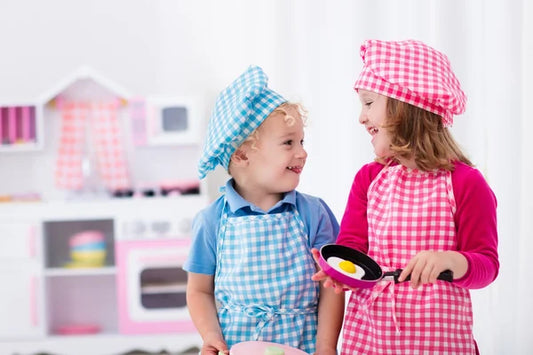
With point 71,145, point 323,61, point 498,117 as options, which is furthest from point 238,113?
point 71,145

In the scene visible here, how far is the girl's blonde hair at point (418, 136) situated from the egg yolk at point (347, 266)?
0.22 m

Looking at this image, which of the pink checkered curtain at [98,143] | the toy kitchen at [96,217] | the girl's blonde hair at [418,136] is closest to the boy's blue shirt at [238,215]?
the girl's blonde hair at [418,136]

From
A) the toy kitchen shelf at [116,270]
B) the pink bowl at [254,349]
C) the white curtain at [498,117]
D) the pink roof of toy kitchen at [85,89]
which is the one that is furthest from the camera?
the pink roof of toy kitchen at [85,89]

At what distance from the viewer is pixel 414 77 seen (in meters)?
1.17

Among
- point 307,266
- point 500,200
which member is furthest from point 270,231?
point 500,200

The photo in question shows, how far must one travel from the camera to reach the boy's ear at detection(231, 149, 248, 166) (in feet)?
4.36

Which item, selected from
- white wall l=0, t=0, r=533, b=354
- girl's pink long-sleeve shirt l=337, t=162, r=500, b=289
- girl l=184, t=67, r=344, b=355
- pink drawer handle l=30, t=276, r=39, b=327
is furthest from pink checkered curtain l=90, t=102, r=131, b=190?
girl's pink long-sleeve shirt l=337, t=162, r=500, b=289

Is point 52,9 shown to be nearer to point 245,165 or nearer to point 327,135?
point 327,135

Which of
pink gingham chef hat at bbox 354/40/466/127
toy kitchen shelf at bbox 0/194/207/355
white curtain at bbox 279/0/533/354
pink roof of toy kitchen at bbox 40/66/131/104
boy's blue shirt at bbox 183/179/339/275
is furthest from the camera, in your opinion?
pink roof of toy kitchen at bbox 40/66/131/104

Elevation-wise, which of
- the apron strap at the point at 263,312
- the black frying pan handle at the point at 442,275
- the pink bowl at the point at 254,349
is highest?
the black frying pan handle at the point at 442,275

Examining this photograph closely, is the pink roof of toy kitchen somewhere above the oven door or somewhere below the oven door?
above

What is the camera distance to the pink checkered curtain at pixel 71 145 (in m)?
2.94

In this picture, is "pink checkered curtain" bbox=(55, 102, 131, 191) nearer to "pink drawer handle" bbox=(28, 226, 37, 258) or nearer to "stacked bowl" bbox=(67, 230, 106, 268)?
"stacked bowl" bbox=(67, 230, 106, 268)

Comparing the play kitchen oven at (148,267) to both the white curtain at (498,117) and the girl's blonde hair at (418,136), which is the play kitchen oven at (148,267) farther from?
the girl's blonde hair at (418,136)
